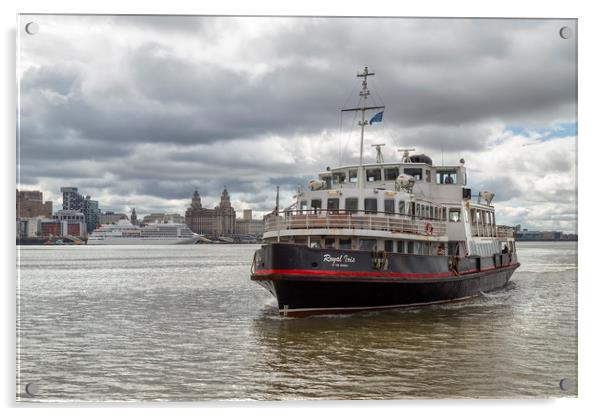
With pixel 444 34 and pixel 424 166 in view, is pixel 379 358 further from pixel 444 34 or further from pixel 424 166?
pixel 424 166

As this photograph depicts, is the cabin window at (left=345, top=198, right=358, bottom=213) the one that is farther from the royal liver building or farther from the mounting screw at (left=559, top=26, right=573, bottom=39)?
the mounting screw at (left=559, top=26, right=573, bottom=39)

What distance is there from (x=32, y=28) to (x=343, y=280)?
465 inches

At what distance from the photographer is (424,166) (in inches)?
1062

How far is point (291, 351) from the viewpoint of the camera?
1600 cm

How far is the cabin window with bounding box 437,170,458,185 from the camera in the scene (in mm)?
27891

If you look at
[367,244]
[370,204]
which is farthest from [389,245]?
[370,204]

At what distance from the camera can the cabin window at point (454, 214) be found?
2746cm

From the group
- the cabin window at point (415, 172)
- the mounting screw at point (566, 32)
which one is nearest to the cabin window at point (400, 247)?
the cabin window at point (415, 172)

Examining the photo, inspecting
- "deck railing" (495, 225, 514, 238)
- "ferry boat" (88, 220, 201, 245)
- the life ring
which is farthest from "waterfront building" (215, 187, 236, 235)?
"ferry boat" (88, 220, 201, 245)

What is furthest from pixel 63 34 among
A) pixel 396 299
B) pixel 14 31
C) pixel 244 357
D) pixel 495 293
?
pixel 495 293

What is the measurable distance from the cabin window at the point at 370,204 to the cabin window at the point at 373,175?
398 cm

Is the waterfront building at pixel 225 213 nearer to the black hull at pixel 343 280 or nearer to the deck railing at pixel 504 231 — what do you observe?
the black hull at pixel 343 280

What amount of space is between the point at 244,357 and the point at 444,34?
8669 mm

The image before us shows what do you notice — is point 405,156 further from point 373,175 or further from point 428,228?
point 428,228
